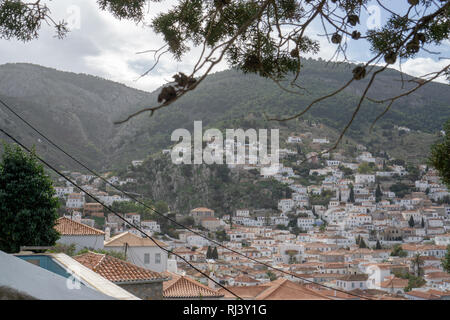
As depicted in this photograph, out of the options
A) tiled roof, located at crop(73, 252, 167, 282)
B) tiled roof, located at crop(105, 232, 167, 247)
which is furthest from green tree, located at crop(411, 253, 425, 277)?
tiled roof, located at crop(73, 252, 167, 282)

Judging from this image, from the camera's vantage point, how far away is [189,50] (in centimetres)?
301

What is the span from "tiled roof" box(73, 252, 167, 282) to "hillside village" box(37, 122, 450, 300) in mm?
8854

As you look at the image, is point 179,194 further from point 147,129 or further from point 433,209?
point 433,209

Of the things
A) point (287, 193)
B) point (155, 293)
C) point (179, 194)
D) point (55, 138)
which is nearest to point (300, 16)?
point (155, 293)

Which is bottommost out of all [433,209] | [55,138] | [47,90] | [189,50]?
[433,209]

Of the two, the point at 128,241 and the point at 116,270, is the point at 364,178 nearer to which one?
the point at 128,241

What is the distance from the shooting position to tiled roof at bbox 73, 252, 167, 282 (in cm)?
758

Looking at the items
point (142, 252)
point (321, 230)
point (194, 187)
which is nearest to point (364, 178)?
point (321, 230)

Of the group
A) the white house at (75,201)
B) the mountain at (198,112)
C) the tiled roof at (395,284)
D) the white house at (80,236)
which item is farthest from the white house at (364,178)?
the white house at (80,236)

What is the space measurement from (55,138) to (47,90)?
16.1m

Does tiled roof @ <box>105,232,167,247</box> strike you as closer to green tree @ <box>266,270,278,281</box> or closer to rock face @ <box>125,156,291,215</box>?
green tree @ <box>266,270,278,281</box>

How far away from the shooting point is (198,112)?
227 feet
